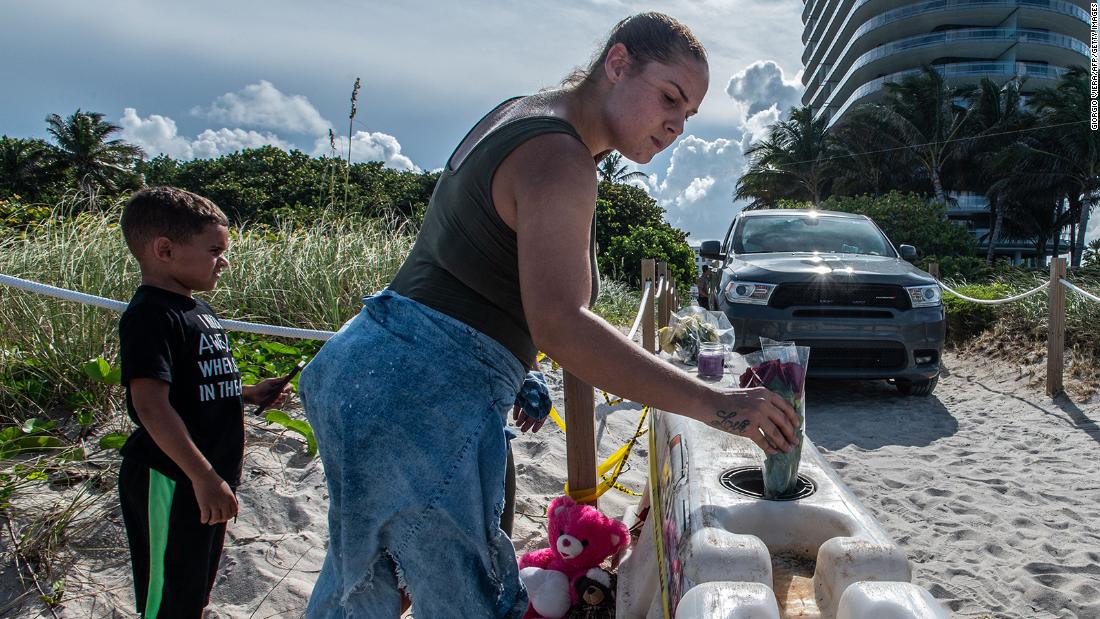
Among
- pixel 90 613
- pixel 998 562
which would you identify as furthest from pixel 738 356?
pixel 90 613

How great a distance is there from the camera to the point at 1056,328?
600cm

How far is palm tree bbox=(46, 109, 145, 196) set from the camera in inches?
1522

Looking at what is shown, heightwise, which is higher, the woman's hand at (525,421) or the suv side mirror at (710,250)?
the suv side mirror at (710,250)

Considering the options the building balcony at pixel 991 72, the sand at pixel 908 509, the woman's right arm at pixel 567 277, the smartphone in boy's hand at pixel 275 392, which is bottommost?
the sand at pixel 908 509

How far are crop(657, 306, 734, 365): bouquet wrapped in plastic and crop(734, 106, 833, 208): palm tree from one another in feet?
132

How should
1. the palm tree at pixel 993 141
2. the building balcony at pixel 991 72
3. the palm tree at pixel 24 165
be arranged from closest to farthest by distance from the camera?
the palm tree at pixel 24 165
the palm tree at pixel 993 141
the building balcony at pixel 991 72

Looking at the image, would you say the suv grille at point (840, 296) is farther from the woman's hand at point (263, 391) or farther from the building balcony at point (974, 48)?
the building balcony at point (974, 48)

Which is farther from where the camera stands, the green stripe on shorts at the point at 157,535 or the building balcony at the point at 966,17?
the building balcony at the point at 966,17

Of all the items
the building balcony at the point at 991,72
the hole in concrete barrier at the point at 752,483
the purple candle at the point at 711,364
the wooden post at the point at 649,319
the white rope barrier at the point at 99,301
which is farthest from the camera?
the building balcony at the point at 991,72

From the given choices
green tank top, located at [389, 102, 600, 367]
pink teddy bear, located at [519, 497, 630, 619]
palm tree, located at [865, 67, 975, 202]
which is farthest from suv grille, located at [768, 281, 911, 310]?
palm tree, located at [865, 67, 975, 202]

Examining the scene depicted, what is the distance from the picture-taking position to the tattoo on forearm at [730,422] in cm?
126

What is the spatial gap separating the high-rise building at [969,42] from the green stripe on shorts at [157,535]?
5273 centimetres

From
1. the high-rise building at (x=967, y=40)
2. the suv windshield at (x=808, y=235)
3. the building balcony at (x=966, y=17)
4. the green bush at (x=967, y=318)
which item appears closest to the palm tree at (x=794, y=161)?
the high-rise building at (x=967, y=40)

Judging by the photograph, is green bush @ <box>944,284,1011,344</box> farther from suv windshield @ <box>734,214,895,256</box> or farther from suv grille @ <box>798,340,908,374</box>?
suv grille @ <box>798,340,908,374</box>
